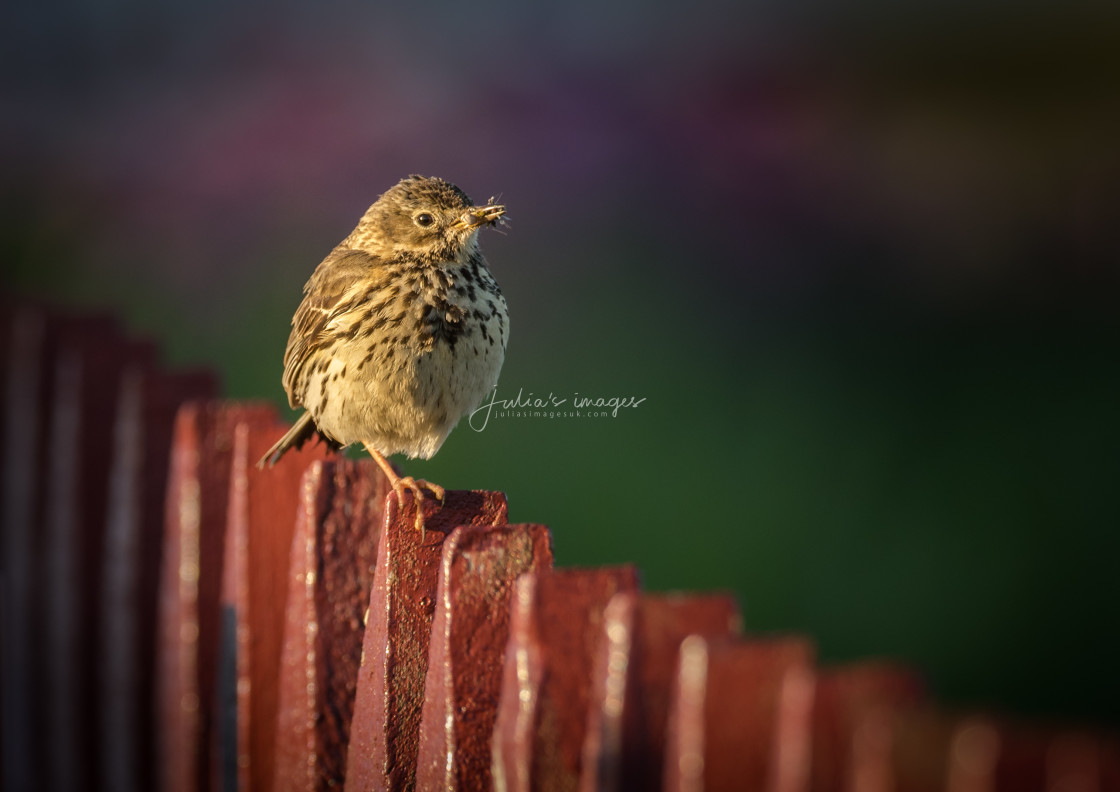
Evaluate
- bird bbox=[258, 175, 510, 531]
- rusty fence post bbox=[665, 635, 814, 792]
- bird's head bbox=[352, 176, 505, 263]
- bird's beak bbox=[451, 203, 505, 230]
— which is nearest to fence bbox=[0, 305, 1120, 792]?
rusty fence post bbox=[665, 635, 814, 792]

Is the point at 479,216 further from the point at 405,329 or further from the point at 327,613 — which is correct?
the point at 327,613

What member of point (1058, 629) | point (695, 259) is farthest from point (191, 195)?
point (1058, 629)

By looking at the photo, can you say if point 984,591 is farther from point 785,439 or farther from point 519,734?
point 519,734

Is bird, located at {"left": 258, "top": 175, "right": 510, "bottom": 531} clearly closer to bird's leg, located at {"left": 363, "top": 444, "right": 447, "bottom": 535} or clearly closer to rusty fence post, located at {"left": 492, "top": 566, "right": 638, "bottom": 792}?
bird's leg, located at {"left": 363, "top": 444, "right": 447, "bottom": 535}

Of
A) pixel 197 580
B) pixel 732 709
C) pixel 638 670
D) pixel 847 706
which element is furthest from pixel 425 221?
pixel 847 706

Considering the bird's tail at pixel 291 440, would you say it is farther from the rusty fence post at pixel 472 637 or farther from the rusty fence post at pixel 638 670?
the rusty fence post at pixel 638 670
